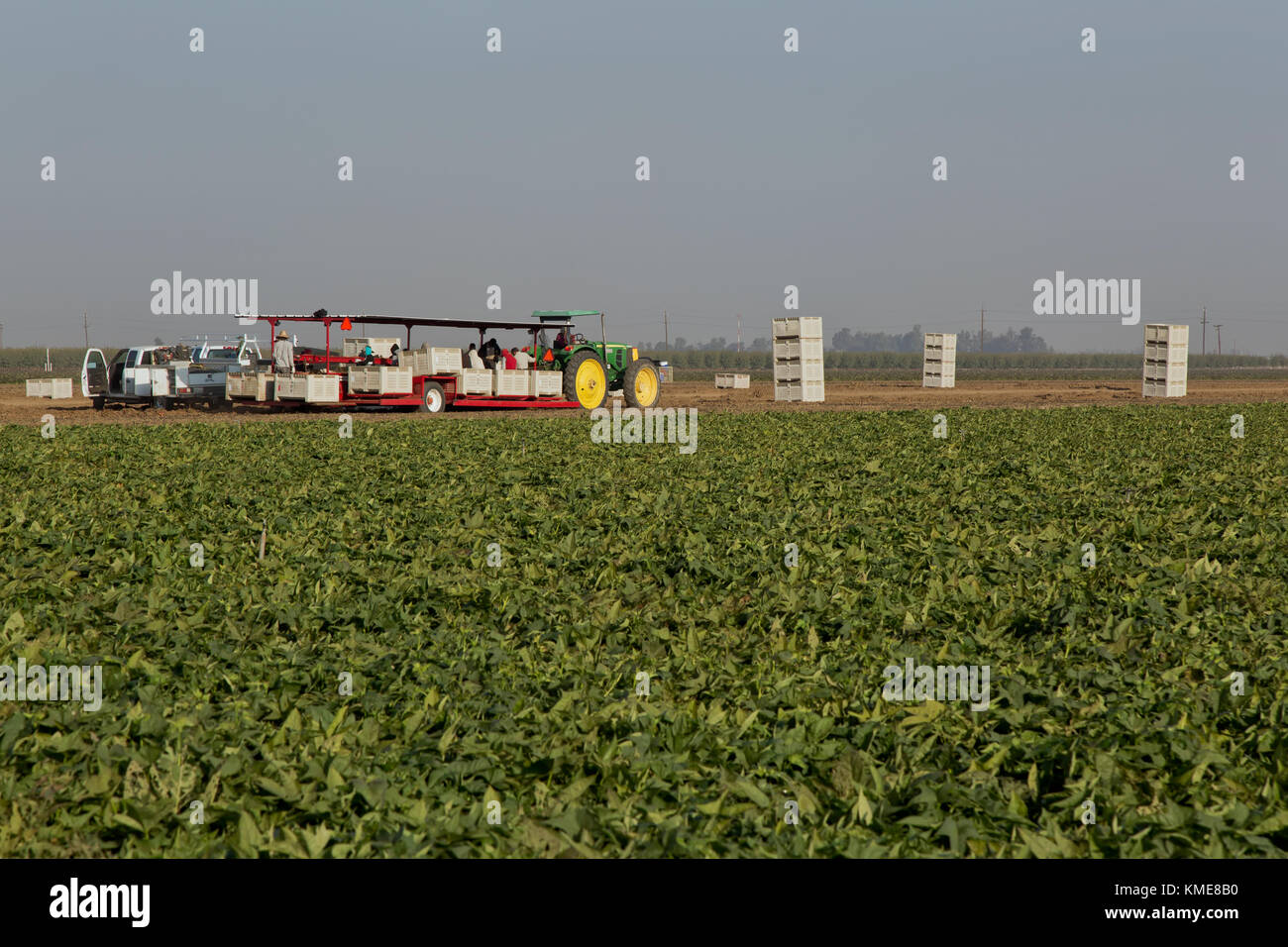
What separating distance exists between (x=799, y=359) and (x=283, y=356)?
16.0 meters

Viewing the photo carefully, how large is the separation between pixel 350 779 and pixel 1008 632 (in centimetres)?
413

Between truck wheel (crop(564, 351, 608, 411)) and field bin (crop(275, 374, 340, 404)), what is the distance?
20.6 ft

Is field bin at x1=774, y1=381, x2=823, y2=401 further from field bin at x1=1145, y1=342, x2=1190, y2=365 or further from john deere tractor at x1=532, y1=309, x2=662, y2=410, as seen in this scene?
field bin at x1=1145, y1=342, x2=1190, y2=365

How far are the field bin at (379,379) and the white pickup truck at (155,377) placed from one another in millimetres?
4726

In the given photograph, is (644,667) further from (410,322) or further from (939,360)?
(939,360)

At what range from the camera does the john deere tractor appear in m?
29.4

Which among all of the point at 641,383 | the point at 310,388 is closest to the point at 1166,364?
the point at 641,383

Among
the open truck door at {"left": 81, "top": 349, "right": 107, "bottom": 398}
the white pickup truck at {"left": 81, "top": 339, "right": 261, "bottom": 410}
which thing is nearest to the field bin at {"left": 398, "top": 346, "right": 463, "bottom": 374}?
the white pickup truck at {"left": 81, "top": 339, "right": 261, "bottom": 410}

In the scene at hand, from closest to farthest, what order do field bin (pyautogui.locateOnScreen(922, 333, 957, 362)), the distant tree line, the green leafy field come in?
1. the green leafy field
2. field bin (pyautogui.locateOnScreen(922, 333, 957, 362))
3. the distant tree line

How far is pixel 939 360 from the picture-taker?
46.8 meters

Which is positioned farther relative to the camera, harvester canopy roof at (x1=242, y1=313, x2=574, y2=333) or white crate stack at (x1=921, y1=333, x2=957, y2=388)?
white crate stack at (x1=921, y1=333, x2=957, y2=388)

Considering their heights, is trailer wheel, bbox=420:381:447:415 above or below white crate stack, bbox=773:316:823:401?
below

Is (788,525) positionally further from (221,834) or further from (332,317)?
(332,317)

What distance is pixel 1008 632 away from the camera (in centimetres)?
664
